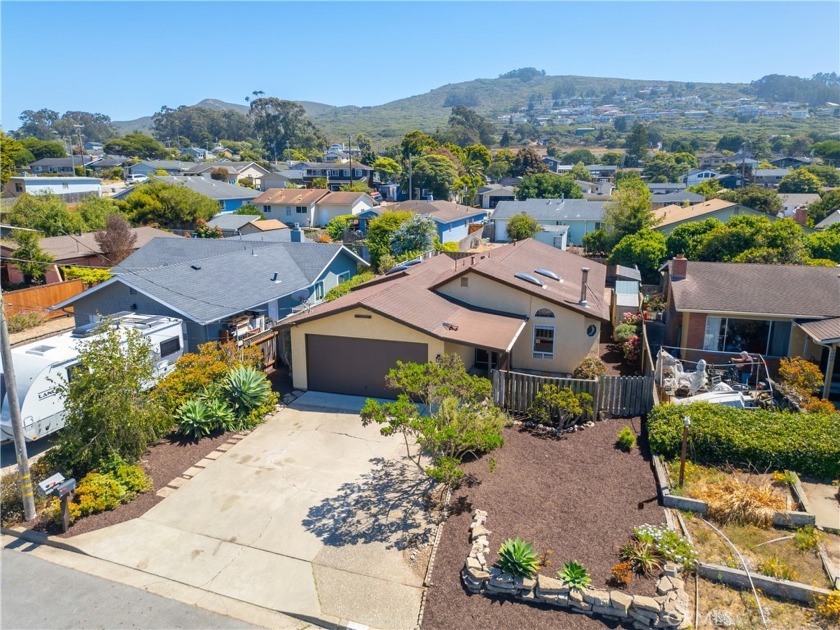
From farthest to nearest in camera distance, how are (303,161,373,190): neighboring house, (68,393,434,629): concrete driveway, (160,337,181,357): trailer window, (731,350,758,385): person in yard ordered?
1. (303,161,373,190): neighboring house
2. (160,337,181,357): trailer window
3. (731,350,758,385): person in yard
4. (68,393,434,629): concrete driveway

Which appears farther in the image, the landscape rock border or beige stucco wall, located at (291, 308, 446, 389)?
beige stucco wall, located at (291, 308, 446, 389)

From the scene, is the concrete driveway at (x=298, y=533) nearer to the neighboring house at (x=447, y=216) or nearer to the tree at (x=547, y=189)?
the neighboring house at (x=447, y=216)

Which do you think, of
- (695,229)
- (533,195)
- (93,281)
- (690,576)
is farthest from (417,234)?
(533,195)

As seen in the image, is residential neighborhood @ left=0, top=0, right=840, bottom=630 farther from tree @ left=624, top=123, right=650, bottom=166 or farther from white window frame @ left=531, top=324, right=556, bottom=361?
tree @ left=624, top=123, right=650, bottom=166

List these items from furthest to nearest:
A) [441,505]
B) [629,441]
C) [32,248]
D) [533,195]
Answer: [533,195]
[32,248]
[629,441]
[441,505]

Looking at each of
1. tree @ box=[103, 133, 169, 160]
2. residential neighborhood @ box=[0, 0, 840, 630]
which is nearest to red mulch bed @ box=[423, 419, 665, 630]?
residential neighborhood @ box=[0, 0, 840, 630]

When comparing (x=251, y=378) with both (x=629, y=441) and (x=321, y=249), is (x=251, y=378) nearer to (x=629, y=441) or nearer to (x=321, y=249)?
(x=629, y=441)
